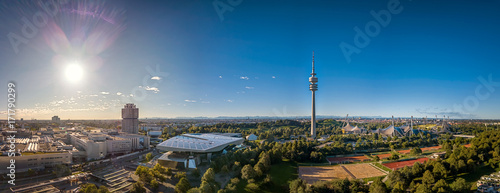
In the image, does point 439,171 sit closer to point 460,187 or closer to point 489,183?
point 489,183

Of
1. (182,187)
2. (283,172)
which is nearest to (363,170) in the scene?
(283,172)

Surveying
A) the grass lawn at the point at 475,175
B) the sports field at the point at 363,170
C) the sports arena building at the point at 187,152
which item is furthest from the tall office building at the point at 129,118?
the grass lawn at the point at 475,175

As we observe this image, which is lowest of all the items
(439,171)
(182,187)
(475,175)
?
(475,175)

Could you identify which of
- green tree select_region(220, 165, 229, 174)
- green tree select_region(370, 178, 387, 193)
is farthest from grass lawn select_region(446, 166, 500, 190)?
green tree select_region(220, 165, 229, 174)

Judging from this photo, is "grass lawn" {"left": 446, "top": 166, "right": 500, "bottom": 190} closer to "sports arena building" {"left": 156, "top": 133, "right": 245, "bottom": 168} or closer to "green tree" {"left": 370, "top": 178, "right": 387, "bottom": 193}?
"green tree" {"left": 370, "top": 178, "right": 387, "bottom": 193}

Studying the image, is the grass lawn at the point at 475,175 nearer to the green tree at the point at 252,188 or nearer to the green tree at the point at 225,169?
the green tree at the point at 252,188

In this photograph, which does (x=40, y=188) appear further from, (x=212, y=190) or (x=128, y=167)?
(x=212, y=190)
